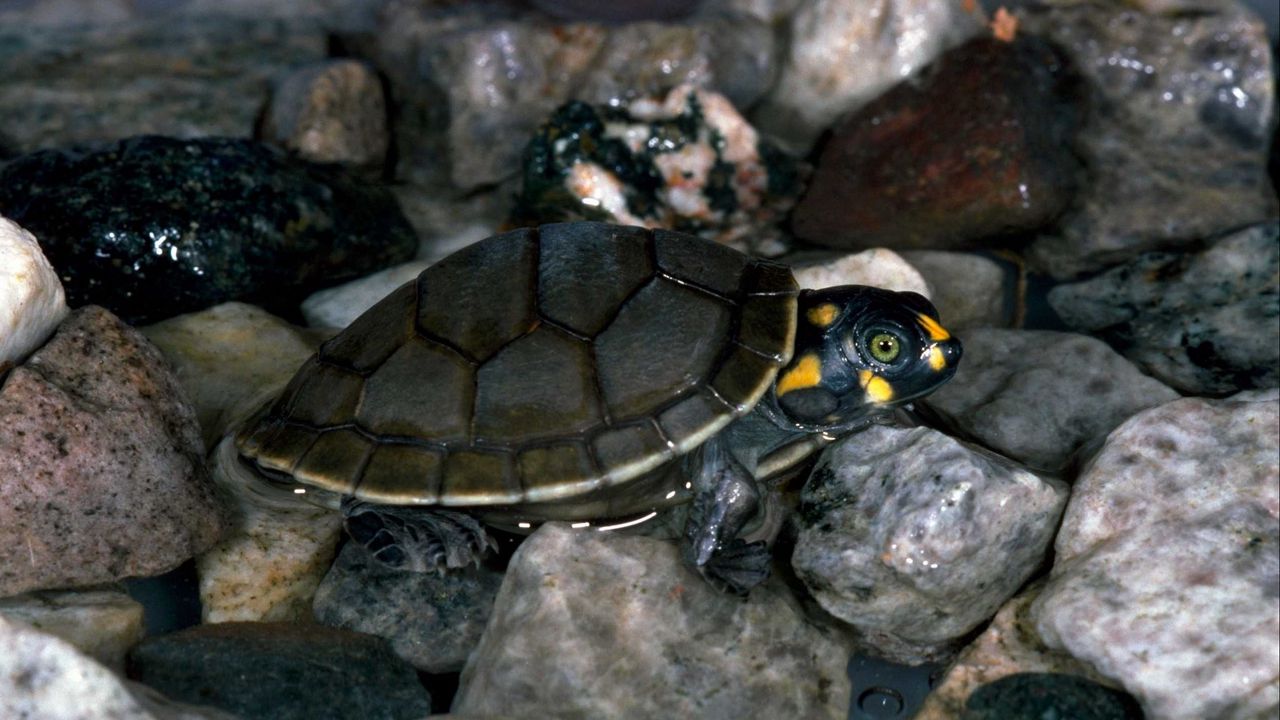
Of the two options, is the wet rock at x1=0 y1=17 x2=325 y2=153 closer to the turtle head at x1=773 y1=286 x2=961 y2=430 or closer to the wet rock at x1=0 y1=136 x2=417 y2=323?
the wet rock at x1=0 y1=136 x2=417 y2=323

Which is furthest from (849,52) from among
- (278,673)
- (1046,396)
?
(278,673)

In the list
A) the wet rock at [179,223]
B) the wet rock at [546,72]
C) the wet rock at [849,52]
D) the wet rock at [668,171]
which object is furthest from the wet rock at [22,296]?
the wet rock at [849,52]

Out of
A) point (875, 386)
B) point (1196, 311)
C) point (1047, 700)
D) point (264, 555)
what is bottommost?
point (1196, 311)

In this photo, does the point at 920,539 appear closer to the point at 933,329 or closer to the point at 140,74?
the point at 933,329

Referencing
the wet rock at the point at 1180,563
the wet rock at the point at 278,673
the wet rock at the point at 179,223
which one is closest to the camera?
the wet rock at the point at 1180,563

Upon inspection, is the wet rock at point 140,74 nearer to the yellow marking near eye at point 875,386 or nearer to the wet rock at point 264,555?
the wet rock at point 264,555

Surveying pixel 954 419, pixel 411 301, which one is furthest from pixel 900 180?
pixel 411 301

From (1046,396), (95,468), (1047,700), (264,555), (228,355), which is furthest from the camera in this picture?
(228,355)
